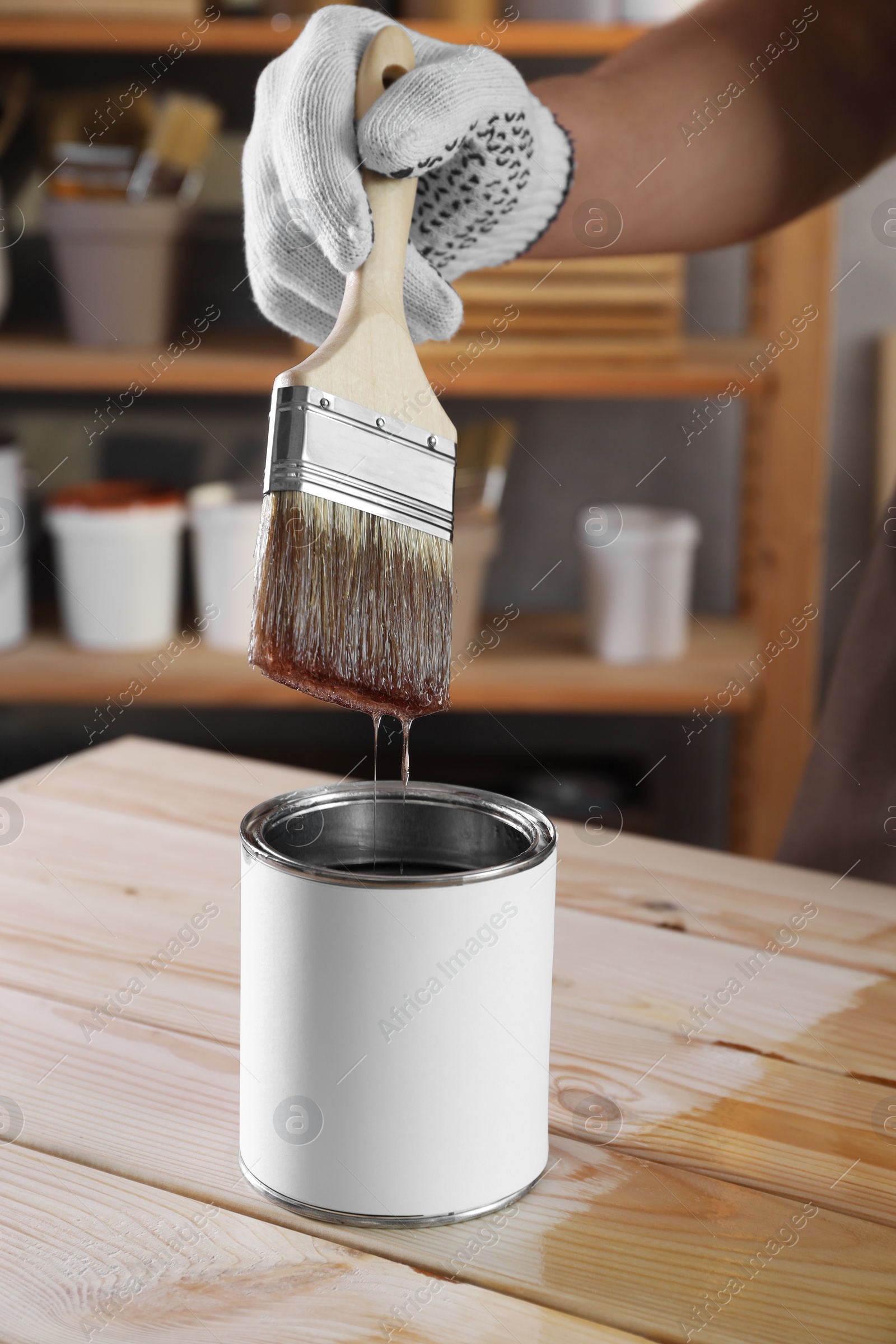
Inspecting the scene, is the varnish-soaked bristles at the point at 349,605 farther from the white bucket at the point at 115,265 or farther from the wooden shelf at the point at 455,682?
the white bucket at the point at 115,265

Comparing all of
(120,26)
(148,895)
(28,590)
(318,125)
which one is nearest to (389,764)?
(28,590)

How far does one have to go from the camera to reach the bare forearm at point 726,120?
0.83m

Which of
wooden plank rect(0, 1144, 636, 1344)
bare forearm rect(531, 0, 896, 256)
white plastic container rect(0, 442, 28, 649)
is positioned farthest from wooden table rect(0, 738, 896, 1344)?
white plastic container rect(0, 442, 28, 649)

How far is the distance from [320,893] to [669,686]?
1.21 m

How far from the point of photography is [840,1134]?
527 mm

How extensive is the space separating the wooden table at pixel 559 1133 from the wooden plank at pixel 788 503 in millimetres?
912

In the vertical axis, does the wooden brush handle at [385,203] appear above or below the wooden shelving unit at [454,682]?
above

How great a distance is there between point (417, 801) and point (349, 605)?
0.09 metres

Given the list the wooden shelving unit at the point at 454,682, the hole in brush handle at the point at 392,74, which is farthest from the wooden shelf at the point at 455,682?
the hole in brush handle at the point at 392,74

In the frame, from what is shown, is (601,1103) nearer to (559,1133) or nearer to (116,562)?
(559,1133)

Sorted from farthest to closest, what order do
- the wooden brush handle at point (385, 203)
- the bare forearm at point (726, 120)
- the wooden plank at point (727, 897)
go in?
the bare forearm at point (726, 120) < the wooden plank at point (727, 897) < the wooden brush handle at point (385, 203)

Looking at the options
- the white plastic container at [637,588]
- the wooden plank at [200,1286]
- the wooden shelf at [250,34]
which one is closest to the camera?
the wooden plank at [200,1286]

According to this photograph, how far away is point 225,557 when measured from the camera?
1661 millimetres

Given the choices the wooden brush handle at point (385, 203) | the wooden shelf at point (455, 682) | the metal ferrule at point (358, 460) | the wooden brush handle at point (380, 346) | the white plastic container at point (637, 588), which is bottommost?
the wooden shelf at point (455, 682)
